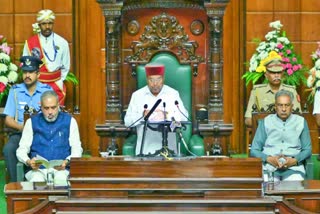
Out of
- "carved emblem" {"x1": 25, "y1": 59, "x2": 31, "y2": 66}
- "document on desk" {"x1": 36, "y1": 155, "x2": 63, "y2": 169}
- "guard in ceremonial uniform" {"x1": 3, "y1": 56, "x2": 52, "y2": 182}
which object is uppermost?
"carved emblem" {"x1": 25, "y1": 59, "x2": 31, "y2": 66}

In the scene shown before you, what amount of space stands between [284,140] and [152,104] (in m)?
1.06

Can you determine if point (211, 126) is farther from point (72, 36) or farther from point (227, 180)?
point (72, 36)

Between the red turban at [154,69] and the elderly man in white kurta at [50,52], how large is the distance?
111 inches

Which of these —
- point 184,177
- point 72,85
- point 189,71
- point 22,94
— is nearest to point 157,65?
point 189,71

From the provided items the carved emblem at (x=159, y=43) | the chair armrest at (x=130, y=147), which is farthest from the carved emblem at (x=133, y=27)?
the chair armrest at (x=130, y=147)

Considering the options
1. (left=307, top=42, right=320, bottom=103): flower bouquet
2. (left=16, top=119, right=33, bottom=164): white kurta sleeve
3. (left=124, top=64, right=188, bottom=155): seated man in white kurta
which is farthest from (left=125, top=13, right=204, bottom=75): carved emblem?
(left=307, top=42, right=320, bottom=103): flower bouquet

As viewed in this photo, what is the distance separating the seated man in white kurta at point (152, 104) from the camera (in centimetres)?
914

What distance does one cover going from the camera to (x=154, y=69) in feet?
30.3

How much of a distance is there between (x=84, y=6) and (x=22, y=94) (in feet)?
10.3

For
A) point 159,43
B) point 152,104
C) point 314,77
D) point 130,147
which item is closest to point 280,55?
point 314,77

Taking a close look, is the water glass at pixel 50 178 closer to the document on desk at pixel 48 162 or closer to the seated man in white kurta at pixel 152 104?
the document on desk at pixel 48 162

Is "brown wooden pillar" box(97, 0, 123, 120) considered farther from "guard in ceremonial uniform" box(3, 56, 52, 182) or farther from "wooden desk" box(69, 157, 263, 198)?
"wooden desk" box(69, 157, 263, 198)

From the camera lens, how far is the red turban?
9.20 meters

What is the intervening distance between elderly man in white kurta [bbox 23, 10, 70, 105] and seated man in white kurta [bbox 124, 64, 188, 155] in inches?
105
